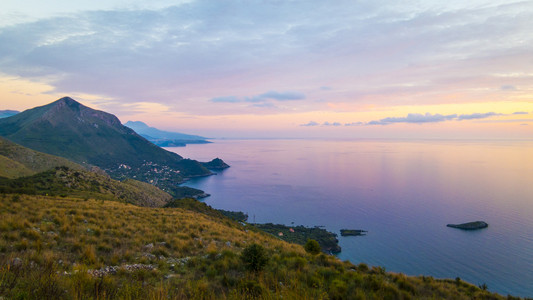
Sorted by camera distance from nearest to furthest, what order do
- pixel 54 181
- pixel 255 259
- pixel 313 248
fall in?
pixel 255 259 < pixel 313 248 < pixel 54 181

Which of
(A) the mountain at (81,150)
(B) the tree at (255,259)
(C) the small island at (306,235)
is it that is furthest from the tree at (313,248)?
(A) the mountain at (81,150)

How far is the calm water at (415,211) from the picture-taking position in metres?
54.8

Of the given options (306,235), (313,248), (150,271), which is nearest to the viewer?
(150,271)

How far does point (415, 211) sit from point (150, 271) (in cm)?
10478

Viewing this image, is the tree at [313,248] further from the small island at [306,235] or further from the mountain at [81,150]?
the mountain at [81,150]

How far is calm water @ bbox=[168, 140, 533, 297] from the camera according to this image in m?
54.8

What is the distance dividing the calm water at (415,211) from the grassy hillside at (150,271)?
56.5 metres

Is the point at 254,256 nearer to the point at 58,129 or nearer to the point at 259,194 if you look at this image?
the point at 259,194

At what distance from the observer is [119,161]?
187 metres

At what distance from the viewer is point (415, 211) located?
88000mm

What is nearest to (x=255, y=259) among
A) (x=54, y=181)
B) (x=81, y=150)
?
(x=54, y=181)

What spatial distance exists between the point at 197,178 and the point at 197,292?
187030mm

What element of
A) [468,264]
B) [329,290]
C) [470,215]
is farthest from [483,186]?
[329,290]

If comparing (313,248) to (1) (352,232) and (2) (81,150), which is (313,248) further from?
(2) (81,150)
